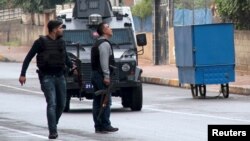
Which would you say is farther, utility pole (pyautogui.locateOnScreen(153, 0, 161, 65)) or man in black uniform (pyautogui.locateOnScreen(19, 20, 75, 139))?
utility pole (pyautogui.locateOnScreen(153, 0, 161, 65))

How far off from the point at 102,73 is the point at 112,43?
237 inches

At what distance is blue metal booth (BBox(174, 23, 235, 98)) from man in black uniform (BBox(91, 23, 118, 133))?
32.9 ft

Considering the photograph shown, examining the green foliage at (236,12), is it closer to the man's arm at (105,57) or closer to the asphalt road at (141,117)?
the asphalt road at (141,117)

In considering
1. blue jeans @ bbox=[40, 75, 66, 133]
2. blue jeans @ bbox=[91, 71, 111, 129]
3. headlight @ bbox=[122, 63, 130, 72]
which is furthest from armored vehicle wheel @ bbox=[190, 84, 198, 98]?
blue jeans @ bbox=[40, 75, 66, 133]

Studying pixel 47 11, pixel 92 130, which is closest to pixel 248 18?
pixel 92 130

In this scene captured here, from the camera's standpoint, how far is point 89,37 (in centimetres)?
2350

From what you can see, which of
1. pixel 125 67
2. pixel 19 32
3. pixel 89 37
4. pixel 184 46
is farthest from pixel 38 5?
pixel 125 67

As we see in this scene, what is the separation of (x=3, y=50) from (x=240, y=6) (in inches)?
1117

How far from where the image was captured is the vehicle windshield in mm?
23250

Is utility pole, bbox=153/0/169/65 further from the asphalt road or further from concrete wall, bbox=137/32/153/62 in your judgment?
the asphalt road

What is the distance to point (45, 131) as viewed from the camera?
1752 centimetres

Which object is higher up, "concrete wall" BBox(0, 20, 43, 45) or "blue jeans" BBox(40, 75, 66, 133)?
"blue jeans" BBox(40, 75, 66, 133)

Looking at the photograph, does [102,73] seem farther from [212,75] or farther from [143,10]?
[143,10]

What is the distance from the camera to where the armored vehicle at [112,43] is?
22109 mm
